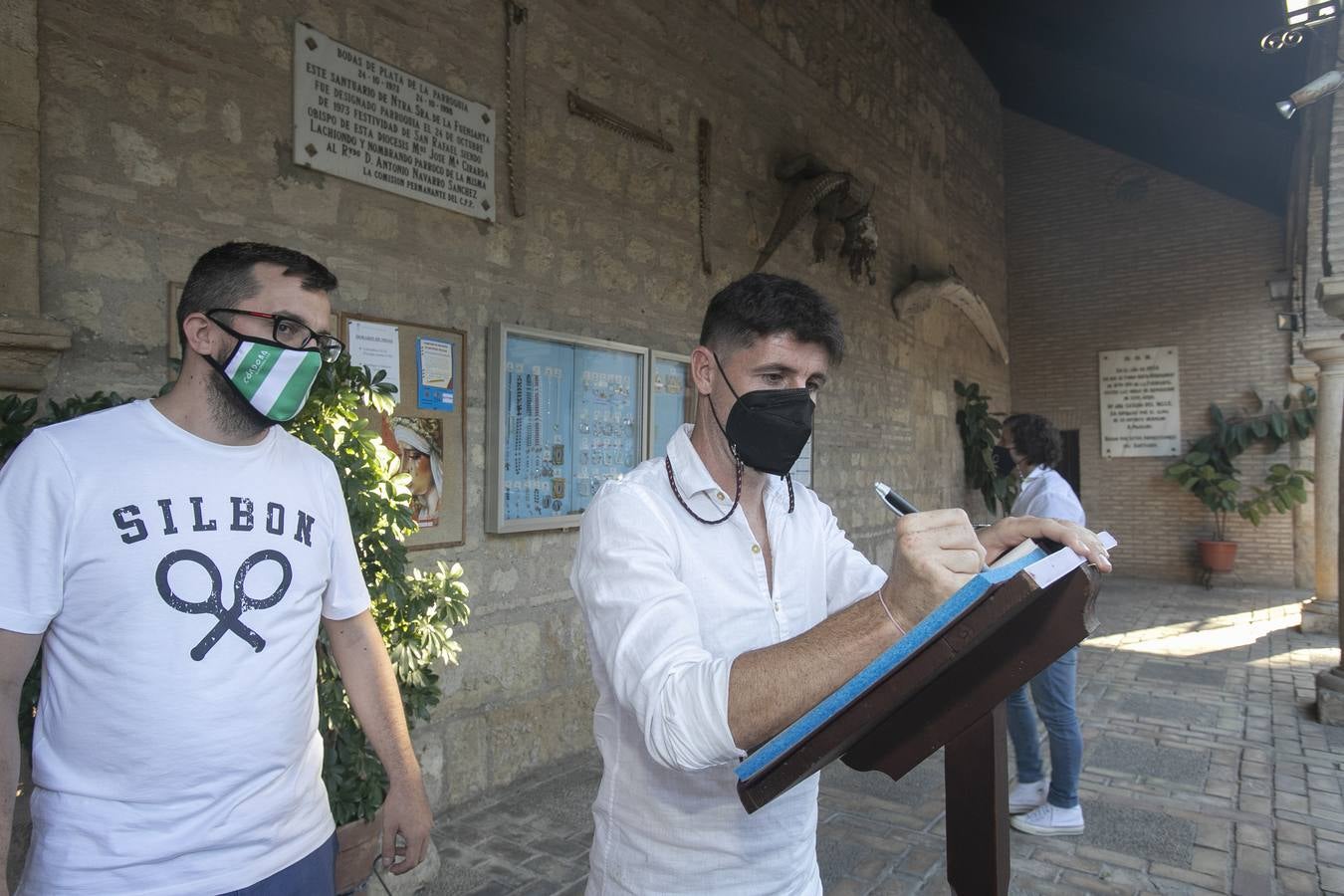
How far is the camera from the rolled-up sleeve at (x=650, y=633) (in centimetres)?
103

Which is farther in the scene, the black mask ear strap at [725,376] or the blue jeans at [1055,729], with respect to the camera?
the blue jeans at [1055,729]

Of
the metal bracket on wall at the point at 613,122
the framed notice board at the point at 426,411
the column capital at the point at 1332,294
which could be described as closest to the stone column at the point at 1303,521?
the column capital at the point at 1332,294

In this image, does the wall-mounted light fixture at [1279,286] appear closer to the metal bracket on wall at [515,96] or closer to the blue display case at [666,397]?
the blue display case at [666,397]

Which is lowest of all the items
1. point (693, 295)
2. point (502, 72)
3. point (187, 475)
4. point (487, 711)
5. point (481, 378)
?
point (487, 711)

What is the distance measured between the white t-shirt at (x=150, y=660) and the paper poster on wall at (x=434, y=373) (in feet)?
6.41

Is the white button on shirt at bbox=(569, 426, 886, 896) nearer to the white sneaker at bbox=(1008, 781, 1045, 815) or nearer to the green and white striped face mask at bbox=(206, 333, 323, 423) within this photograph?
the green and white striped face mask at bbox=(206, 333, 323, 423)

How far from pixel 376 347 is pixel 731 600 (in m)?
2.41

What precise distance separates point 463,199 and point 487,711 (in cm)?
233

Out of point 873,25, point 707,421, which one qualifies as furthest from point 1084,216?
point 707,421

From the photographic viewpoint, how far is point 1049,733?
3406 mm

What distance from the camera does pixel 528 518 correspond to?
398 centimetres

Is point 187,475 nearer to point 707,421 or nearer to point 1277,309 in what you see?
point 707,421

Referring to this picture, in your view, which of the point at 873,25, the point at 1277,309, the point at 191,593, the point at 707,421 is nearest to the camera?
the point at 191,593

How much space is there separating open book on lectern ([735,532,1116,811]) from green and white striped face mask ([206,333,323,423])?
3.91 feet
